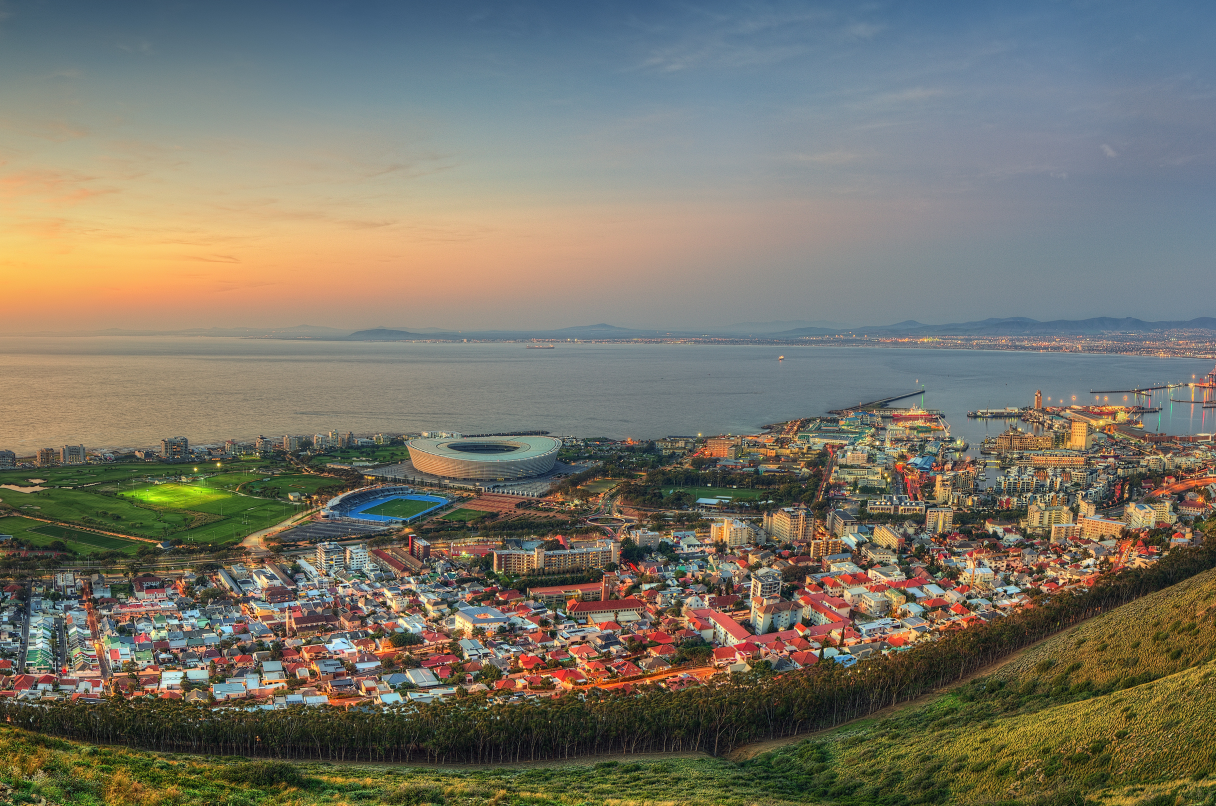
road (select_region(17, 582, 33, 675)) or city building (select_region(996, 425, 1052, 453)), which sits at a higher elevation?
city building (select_region(996, 425, 1052, 453))

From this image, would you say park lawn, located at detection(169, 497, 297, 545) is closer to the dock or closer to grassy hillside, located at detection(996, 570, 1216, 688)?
grassy hillside, located at detection(996, 570, 1216, 688)

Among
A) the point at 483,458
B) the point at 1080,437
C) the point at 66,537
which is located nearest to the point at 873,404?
the point at 1080,437

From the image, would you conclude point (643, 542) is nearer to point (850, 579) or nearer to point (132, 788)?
point (850, 579)

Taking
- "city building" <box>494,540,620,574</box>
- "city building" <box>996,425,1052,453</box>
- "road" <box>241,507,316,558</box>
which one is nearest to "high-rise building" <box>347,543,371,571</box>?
"road" <box>241,507,316,558</box>

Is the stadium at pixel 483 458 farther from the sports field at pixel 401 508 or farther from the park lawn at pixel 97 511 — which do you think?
Answer: the park lawn at pixel 97 511

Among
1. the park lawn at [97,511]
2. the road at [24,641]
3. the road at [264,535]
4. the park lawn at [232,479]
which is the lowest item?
the road at [24,641]

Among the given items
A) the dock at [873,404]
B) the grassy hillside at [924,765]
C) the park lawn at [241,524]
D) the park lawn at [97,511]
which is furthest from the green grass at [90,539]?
the dock at [873,404]
